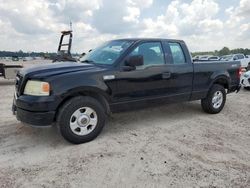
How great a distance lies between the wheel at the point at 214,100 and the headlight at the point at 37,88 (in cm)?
396

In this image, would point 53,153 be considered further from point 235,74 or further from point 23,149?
point 235,74

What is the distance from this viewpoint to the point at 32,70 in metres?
4.24

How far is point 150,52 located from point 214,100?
232 centimetres

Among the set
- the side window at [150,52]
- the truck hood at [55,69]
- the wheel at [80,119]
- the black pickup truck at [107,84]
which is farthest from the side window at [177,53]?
the wheel at [80,119]

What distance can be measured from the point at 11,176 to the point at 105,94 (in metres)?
1.96

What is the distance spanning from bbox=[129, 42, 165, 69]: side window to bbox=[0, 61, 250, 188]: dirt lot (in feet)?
4.35

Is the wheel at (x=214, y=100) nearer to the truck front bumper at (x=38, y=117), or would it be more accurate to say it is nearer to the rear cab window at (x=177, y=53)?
the rear cab window at (x=177, y=53)

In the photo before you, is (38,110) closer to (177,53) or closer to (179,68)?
(179,68)

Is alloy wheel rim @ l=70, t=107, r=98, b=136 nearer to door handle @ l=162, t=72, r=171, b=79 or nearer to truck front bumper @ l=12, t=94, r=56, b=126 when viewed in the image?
truck front bumper @ l=12, t=94, r=56, b=126

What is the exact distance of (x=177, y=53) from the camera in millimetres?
5586

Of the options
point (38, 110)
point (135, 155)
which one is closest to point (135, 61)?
point (135, 155)

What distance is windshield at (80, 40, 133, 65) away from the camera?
4.76 meters

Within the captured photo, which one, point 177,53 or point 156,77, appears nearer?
point 156,77

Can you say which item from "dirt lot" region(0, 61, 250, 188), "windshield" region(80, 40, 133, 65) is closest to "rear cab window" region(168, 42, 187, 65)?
"windshield" region(80, 40, 133, 65)
